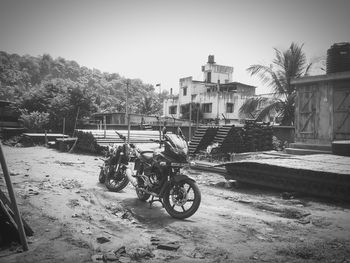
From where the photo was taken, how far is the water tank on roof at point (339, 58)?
13102 millimetres

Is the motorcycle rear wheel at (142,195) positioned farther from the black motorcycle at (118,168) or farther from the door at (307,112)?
the door at (307,112)

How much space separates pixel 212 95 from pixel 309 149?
3114 cm

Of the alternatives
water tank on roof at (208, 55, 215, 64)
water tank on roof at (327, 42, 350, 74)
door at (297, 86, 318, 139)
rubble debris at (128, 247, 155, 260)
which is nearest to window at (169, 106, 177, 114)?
water tank on roof at (208, 55, 215, 64)

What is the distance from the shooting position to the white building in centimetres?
4081

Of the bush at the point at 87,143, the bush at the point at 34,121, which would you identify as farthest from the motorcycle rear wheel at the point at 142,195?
the bush at the point at 34,121

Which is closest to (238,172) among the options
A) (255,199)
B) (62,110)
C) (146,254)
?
(255,199)

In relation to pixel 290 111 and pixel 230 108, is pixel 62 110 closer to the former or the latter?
pixel 290 111

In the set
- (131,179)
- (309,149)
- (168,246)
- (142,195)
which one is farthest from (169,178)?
(309,149)

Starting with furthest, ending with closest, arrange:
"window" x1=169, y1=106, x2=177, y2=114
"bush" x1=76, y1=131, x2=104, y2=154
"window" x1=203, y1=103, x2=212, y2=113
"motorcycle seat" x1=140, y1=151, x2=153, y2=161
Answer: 1. "window" x1=169, y1=106, x2=177, y2=114
2. "window" x1=203, y1=103, x2=212, y2=113
3. "bush" x1=76, y1=131, x2=104, y2=154
4. "motorcycle seat" x1=140, y1=151, x2=153, y2=161

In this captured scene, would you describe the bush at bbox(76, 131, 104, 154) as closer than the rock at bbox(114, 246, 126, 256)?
No

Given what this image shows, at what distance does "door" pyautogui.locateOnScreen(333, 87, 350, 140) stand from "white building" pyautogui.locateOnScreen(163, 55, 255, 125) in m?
24.3

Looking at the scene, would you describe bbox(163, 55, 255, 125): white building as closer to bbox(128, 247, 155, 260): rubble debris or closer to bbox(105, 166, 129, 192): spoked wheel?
bbox(105, 166, 129, 192): spoked wheel

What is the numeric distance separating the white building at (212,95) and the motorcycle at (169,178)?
3114 cm

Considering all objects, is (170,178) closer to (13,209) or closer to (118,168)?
(118,168)
